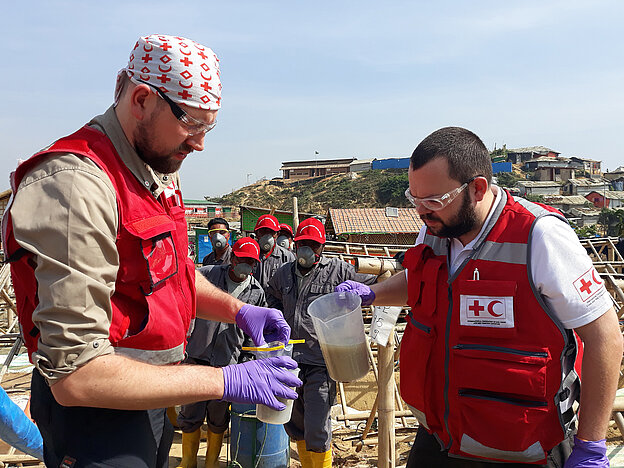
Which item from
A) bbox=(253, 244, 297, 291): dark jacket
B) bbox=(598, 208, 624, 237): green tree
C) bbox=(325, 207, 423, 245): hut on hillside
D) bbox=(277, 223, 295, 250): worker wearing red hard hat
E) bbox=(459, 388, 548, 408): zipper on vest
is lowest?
bbox=(598, 208, 624, 237): green tree

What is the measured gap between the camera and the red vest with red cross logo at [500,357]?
2.06m

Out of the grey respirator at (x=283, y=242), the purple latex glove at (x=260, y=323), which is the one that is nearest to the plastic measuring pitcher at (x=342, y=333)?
the purple latex glove at (x=260, y=323)

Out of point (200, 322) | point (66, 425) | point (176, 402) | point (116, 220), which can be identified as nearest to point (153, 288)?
point (116, 220)

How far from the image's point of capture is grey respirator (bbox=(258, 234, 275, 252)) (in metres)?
8.27

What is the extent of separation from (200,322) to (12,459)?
79.3 inches

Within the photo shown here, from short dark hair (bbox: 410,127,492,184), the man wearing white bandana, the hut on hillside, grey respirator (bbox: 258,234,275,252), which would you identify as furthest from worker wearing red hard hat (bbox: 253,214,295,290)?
the hut on hillside

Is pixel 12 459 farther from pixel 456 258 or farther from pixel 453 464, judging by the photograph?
pixel 456 258

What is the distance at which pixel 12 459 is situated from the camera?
445 centimetres

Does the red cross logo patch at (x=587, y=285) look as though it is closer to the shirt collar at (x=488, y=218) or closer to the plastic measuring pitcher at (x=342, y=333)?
the shirt collar at (x=488, y=218)

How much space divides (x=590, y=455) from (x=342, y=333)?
4.12 feet

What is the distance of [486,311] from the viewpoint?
2.12 metres

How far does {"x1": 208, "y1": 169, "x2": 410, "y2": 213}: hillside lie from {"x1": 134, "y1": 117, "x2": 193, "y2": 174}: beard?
151ft

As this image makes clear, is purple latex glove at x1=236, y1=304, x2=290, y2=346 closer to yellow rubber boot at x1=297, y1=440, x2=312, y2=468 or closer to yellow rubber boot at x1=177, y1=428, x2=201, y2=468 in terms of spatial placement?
yellow rubber boot at x1=297, y1=440, x2=312, y2=468

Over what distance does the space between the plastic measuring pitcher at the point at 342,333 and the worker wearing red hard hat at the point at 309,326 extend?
82.3 inches
